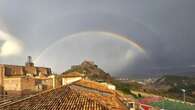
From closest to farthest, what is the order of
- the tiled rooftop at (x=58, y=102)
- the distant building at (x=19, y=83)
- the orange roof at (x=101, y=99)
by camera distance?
the tiled rooftop at (x=58, y=102)
the orange roof at (x=101, y=99)
the distant building at (x=19, y=83)

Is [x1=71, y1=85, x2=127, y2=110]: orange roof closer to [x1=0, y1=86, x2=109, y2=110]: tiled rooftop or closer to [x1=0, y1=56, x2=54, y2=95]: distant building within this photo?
[x1=0, y1=86, x2=109, y2=110]: tiled rooftop

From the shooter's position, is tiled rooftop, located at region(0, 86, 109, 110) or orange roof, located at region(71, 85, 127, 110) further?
orange roof, located at region(71, 85, 127, 110)

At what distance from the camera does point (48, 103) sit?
1675 cm

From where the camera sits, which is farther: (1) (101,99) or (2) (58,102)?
(1) (101,99)

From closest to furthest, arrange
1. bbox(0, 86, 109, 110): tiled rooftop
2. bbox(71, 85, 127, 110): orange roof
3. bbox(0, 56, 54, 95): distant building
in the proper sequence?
bbox(0, 86, 109, 110): tiled rooftop → bbox(71, 85, 127, 110): orange roof → bbox(0, 56, 54, 95): distant building

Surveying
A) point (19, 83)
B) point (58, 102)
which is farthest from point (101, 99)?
point (19, 83)

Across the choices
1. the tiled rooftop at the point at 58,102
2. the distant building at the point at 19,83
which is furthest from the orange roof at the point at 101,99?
the distant building at the point at 19,83

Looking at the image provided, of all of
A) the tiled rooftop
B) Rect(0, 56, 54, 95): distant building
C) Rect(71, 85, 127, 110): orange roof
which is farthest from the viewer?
Rect(0, 56, 54, 95): distant building

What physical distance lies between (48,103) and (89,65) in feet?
399

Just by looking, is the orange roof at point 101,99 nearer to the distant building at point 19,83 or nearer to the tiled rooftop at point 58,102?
the tiled rooftop at point 58,102

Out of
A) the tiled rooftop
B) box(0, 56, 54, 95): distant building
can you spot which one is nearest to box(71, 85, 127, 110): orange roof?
the tiled rooftop

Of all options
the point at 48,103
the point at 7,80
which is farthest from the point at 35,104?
the point at 7,80

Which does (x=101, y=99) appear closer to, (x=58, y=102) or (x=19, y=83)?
(x=58, y=102)

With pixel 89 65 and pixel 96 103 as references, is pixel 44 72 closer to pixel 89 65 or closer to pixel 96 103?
pixel 89 65
